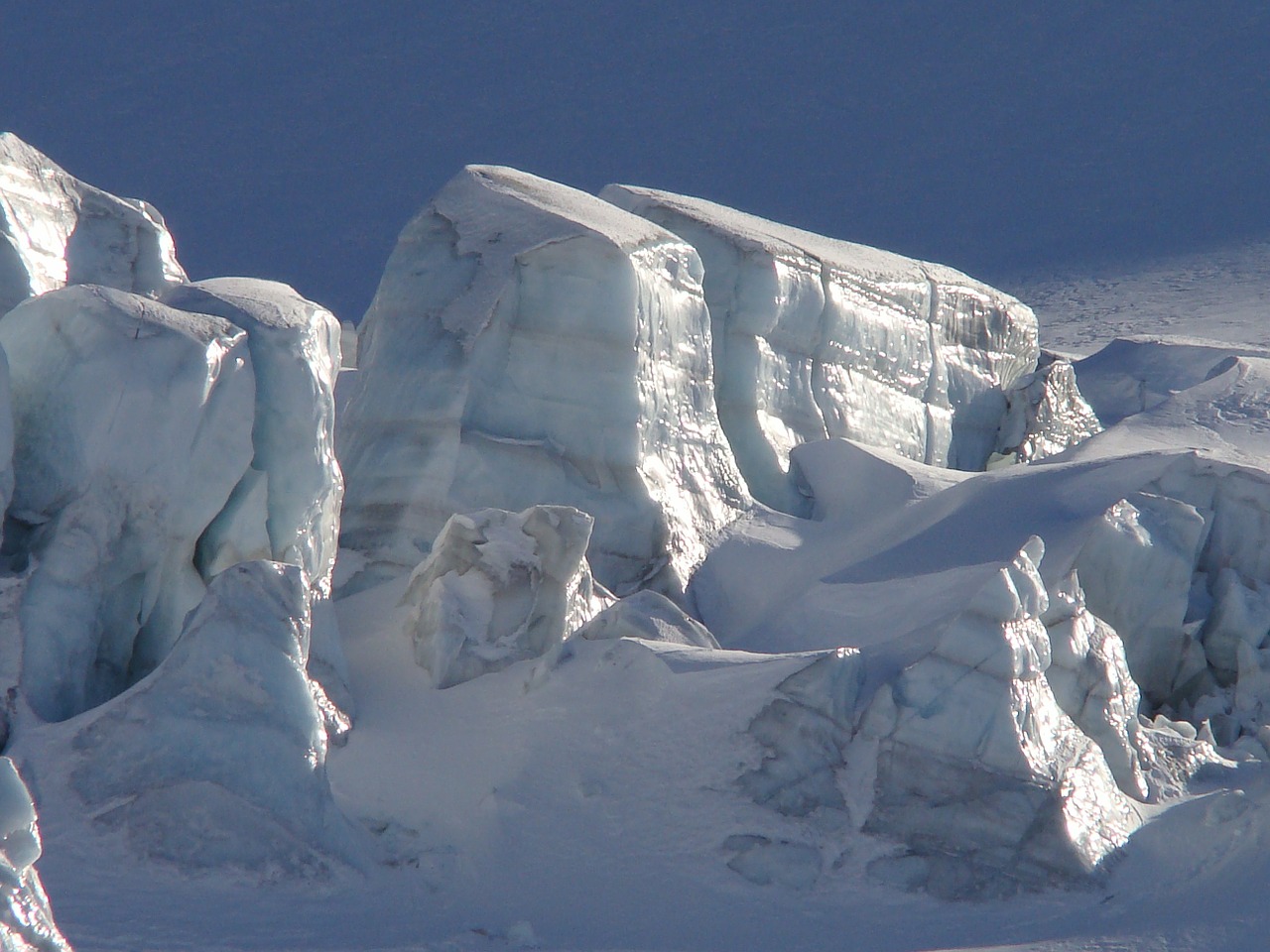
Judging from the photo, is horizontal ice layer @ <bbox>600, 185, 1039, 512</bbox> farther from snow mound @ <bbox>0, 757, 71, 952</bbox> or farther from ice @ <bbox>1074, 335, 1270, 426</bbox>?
snow mound @ <bbox>0, 757, 71, 952</bbox>

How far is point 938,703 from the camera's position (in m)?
5.16

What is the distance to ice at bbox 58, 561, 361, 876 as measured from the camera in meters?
4.40

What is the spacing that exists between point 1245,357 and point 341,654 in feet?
20.9

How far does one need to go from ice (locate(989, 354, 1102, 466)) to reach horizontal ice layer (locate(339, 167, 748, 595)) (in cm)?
280

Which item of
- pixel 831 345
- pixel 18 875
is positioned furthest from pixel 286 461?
pixel 831 345

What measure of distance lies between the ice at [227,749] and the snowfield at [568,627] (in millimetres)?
11

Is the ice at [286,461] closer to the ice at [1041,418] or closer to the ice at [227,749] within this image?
the ice at [227,749]

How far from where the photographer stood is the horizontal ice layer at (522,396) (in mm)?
6641

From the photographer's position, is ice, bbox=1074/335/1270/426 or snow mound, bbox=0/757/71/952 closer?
snow mound, bbox=0/757/71/952

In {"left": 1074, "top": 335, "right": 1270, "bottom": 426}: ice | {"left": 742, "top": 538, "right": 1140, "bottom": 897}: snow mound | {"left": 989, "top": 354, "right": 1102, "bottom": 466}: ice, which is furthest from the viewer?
{"left": 1074, "top": 335, "right": 1270, "bottom": 426}: ice

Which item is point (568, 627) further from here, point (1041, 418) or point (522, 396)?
point (1041, 418)

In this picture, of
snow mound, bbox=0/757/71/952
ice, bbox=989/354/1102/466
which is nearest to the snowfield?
snow mound, bbox=0/757/71/952

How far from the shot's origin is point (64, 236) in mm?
5895

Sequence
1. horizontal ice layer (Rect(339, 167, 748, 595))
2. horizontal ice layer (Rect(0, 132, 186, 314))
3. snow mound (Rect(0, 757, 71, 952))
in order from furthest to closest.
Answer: horizontal ice layer (Rect(339, 167, 748, 595)), horizontal ice layer (Rect(0, 132, 186, 314)), snow mound (Rect(0, 757, 71, 952))
